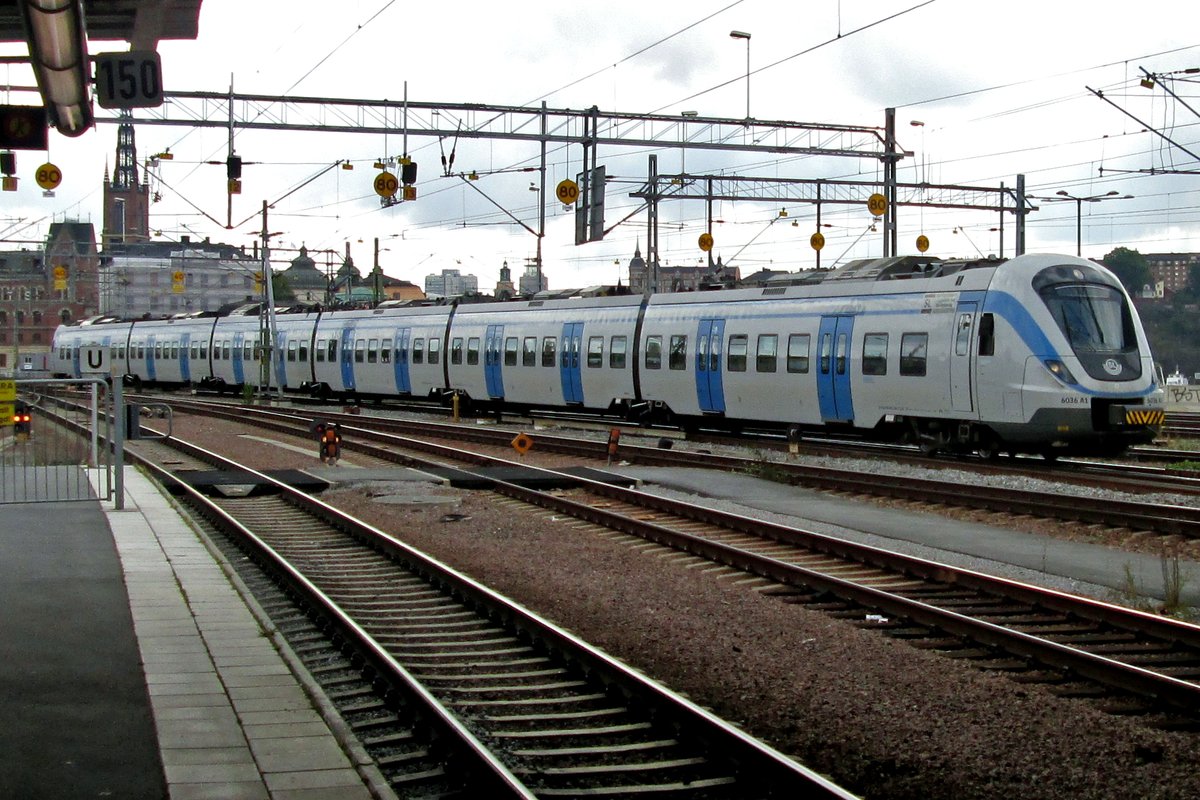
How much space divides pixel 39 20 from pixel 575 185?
69.4 ft

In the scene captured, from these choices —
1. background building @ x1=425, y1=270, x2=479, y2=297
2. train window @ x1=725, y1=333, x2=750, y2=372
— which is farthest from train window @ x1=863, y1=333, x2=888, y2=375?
background building @ x1=425, y1=270, x2=479, y2=297

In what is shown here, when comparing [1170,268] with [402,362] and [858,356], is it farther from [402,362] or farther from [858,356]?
[858,356]

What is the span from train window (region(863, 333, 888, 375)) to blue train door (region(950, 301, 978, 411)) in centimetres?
164

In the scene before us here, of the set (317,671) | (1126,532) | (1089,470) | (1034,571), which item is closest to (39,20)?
(317,671)

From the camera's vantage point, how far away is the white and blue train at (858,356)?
65.3ft

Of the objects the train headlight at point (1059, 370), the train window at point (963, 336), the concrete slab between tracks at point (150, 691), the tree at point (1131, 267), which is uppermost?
the tree at point (1131, 267)

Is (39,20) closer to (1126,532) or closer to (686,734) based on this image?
(686,734)

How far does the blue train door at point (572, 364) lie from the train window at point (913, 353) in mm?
11751

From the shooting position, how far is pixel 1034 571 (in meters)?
12.6

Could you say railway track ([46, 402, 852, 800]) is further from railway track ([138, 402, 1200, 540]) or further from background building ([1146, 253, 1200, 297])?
background building ([1146, 253, 1200, 297])

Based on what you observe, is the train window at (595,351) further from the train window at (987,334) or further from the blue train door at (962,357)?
the train window at (987,334)

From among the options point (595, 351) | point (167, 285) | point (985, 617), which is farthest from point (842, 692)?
point (167, 285)

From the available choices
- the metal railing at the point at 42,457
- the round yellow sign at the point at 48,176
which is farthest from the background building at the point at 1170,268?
the metal railing at the point at 42,457

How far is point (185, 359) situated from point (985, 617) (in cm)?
5530
